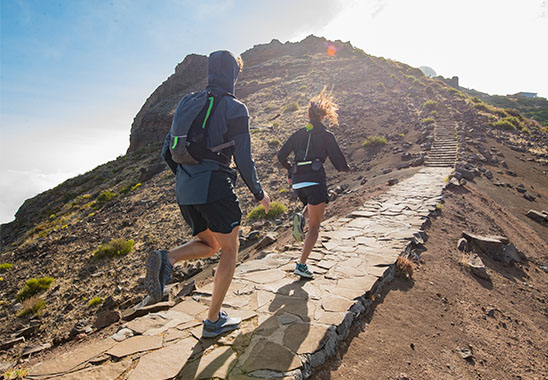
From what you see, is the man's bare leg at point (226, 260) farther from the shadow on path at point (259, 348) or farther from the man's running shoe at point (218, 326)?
the shadow on path at point (259, 348)

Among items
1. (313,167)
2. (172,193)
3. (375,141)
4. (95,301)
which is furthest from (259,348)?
(375,141)

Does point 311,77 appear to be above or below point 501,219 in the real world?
above

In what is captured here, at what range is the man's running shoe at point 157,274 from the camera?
2.24m

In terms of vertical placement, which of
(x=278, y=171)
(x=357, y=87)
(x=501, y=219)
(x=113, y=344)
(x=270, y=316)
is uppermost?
(x=357, y=87)

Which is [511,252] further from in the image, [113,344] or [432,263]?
[113,344]

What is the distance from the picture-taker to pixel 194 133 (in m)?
2.13

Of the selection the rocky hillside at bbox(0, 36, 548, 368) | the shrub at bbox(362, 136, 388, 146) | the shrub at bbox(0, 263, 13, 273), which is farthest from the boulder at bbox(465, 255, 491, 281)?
the shrub at bbox(0, 263, 13, 273)

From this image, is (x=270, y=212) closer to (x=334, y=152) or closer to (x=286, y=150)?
(x=286, y=150)

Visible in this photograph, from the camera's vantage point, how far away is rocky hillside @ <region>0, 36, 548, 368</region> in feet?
22.0

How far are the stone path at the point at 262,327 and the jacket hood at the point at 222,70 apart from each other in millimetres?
2117

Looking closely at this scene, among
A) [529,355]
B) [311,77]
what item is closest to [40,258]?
[529,355]

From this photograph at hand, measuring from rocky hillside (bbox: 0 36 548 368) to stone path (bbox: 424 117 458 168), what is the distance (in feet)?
1.19

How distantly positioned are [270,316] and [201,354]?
828mm

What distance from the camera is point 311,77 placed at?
122ft
